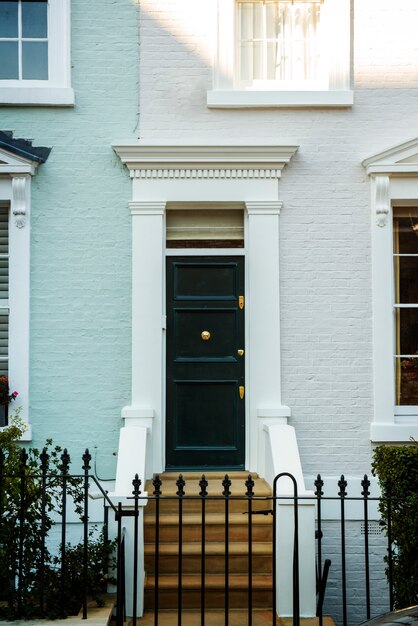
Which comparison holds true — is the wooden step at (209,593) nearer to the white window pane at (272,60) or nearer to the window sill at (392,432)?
the window sill at (392,432)

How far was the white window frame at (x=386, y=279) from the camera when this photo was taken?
363 inches

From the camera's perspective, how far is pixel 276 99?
30.8 ft

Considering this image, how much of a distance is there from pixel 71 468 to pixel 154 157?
10.8ft

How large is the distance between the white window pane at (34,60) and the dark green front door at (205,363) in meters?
2.42

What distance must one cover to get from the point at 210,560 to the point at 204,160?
13.2 feet

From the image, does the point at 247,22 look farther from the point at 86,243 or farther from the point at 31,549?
the point at 31,549

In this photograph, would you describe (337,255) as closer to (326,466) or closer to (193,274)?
(193,274)

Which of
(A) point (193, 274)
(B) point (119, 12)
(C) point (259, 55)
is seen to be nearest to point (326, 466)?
(A) point (193, 274)

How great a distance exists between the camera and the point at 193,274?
9625 millimetres

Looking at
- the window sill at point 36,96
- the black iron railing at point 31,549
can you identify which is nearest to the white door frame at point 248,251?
the window sill at point 36,96

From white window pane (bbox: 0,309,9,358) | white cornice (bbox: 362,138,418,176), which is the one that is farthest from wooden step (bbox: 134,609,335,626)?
white cornice (bbox: 362,138,418,176)

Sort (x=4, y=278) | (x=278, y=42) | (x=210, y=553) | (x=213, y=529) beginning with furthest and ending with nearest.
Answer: (x=278, y=42) → (x=4, y=278) → (x=213, y=529) → (x=210, y=553)

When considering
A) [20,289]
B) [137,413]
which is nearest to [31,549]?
[137,413]

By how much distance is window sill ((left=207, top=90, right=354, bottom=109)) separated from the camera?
30.6 ft
